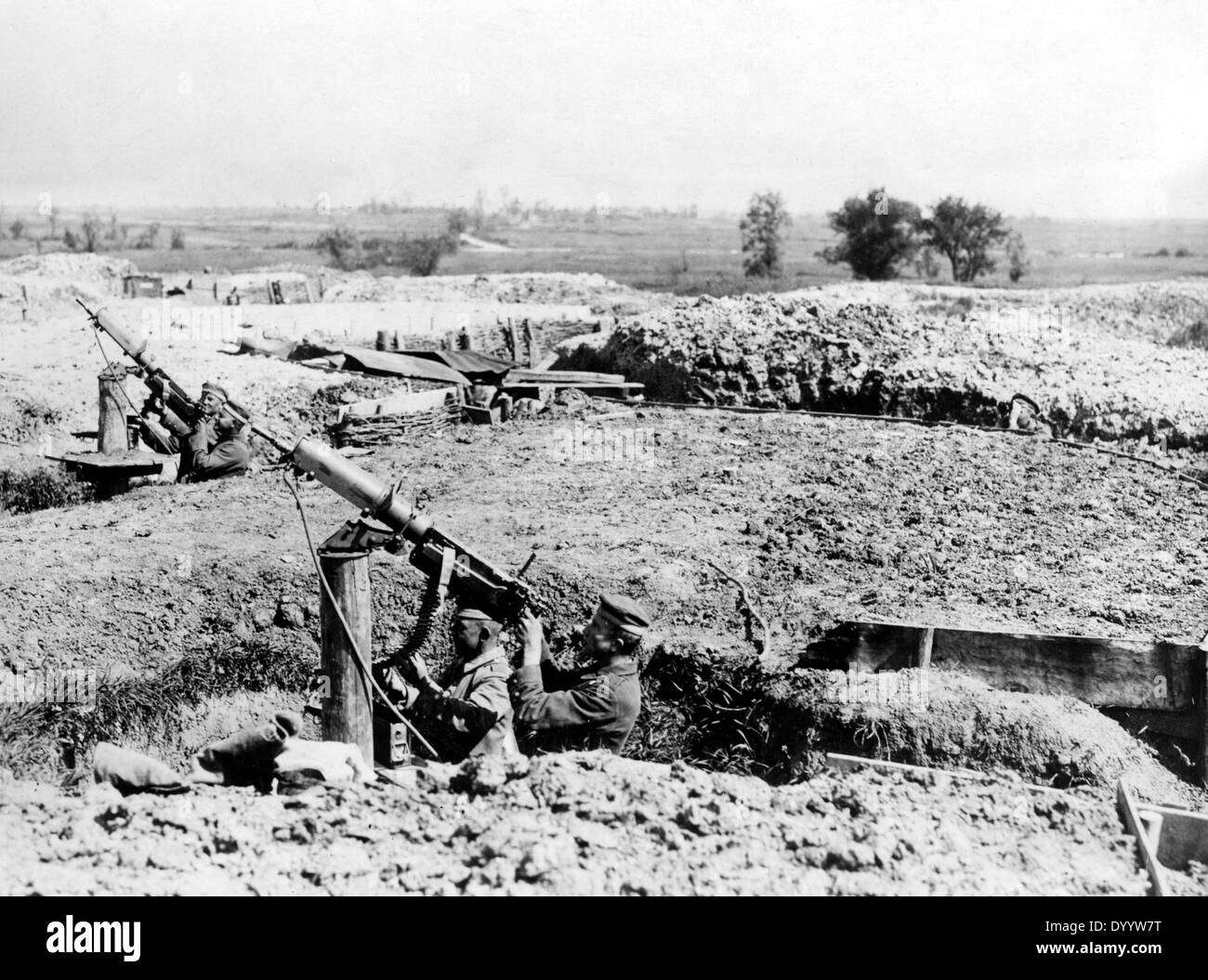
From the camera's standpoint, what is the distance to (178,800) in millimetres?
4051

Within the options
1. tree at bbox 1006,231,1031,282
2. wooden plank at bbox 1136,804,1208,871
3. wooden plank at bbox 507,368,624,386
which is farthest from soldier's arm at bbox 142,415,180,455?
tree at bbox 1006,231,1031,282

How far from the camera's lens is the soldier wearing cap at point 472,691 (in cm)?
510

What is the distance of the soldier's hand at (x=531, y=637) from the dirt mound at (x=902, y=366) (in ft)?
30.2

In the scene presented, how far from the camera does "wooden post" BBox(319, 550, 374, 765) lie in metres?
4.83

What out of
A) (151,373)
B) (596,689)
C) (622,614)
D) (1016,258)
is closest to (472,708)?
(596,689)

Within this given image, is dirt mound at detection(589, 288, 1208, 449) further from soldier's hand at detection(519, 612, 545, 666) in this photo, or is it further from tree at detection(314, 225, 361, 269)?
tree at detection(314, 225, 361, 269)

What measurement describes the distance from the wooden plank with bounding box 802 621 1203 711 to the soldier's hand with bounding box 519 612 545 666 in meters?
2.06

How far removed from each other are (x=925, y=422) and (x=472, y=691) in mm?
8713

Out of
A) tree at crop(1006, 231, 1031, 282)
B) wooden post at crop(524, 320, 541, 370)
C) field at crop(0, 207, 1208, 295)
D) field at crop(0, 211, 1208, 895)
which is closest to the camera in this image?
field at crop(0, 211, 1208, 895)

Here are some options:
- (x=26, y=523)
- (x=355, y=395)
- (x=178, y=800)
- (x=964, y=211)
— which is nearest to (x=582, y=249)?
(x=964, y=211)

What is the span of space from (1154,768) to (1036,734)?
1.85ft

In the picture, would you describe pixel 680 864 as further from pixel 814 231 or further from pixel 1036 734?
pixel 814 231

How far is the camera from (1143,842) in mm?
4121

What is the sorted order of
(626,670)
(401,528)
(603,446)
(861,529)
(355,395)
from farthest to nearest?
(355,395), (603,446), (861,529), (626,670), (401,528)
